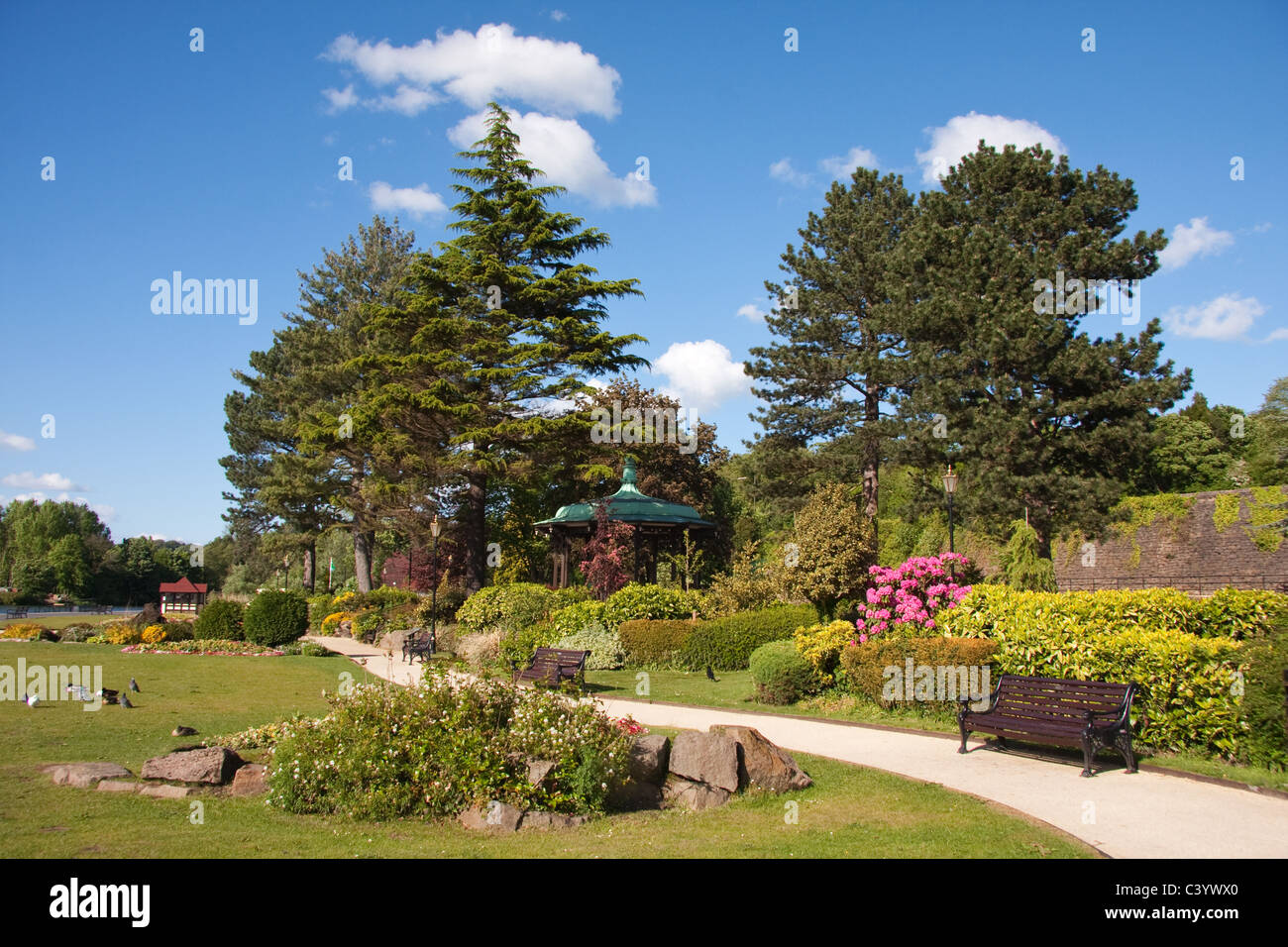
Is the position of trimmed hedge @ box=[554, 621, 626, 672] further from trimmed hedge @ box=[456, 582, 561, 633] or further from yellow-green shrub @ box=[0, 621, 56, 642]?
yellow-green shrub @ box=[0, 621, 56, 642]

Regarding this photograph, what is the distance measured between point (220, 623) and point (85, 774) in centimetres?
1817

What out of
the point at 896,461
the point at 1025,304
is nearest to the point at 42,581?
the point at 896,461

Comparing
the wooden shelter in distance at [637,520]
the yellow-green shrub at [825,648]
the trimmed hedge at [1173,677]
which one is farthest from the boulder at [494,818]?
the wooden shelter in distance at [637,520]

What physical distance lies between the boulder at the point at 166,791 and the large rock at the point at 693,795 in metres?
3.91

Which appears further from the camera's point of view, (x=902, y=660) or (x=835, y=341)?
(x=835, y=341)

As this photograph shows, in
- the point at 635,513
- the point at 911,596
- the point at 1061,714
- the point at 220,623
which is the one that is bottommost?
the point at 220,623

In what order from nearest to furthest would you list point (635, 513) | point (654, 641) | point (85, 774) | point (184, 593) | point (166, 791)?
point (166, 791), point (85, 774), point (654, 641), point (635, 513), point (184, 593)

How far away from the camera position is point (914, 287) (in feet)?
88.6

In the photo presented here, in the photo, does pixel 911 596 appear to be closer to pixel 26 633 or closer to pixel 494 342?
pixel 494 342

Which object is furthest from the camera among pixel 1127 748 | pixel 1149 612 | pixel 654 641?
pixel 654 641

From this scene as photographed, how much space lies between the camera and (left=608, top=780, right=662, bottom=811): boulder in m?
6.70

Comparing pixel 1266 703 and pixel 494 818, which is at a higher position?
pixel 1266 703

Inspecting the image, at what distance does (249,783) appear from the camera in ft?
22.5

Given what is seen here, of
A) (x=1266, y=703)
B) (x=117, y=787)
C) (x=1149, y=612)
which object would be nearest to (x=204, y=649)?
(x=117, y=787)
